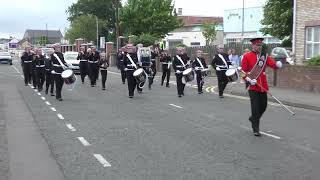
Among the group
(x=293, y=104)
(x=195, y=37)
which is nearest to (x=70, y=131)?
(x=293, y=104)

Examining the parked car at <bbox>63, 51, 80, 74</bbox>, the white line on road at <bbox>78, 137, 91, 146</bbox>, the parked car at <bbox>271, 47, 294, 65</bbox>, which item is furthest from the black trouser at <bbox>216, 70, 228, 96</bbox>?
the parked car at <bbox>63, 51, 80, 74</bbox>

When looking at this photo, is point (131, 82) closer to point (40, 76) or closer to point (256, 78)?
point (40, 76)

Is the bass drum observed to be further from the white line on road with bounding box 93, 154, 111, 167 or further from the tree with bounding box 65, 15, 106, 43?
the tree with bounding box 65, 15, 106, 43

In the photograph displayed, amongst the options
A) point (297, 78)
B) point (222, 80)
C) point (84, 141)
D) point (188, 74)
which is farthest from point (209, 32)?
point (84, 141)

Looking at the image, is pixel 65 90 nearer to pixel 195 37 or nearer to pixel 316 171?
pixel 316 171

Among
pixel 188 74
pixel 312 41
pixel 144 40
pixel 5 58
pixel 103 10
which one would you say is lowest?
pixel 5 58

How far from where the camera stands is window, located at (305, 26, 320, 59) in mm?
27062

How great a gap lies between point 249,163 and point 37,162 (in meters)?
3.14

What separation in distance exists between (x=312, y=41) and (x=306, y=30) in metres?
0.64

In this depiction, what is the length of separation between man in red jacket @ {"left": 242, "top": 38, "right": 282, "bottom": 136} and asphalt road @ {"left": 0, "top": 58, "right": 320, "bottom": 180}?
0.43 metres

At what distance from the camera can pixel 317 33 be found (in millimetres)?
27047

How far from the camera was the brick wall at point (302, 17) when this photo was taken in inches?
1056

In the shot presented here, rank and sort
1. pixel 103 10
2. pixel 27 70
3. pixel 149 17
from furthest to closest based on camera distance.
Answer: pixel 103 10
pixel 149 17
pixel 27 70

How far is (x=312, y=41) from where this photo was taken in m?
27.4
